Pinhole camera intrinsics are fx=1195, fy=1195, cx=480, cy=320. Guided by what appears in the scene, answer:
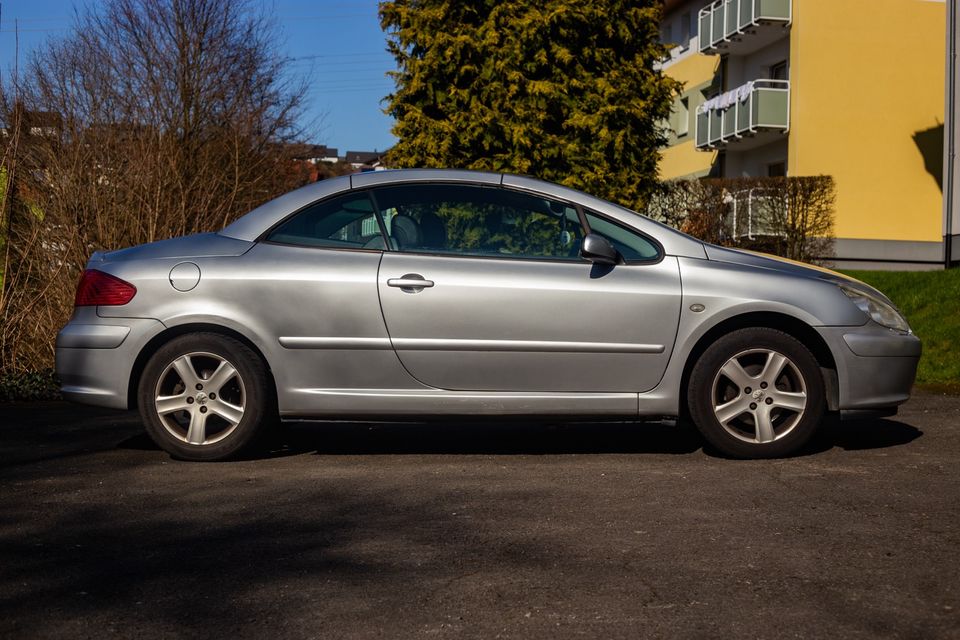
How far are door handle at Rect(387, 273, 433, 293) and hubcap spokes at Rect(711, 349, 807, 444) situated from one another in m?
1.61

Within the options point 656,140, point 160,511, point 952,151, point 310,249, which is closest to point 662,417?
point 310,249

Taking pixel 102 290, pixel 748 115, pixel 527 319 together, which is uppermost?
pixel 748 115

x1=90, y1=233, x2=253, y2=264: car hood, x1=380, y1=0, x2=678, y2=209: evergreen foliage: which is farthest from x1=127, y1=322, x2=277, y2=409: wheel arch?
x1=380, y1=0, x2=678, y2=209: evergreen foliage

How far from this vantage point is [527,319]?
6207 mm

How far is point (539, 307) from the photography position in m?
6.21

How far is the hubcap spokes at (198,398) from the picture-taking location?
6.30 m

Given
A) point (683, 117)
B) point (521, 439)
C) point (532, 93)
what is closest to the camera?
point (521, 439)

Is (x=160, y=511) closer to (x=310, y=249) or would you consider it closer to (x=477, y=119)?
(x=310, y=249)

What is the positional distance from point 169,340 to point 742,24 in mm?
26210

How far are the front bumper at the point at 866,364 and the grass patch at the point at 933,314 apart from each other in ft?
13.8

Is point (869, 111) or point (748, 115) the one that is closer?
point (869, 111)

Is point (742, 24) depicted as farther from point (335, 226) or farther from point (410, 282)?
point (410, 282)

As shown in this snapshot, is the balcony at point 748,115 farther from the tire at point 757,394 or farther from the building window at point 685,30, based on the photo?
the tire at point 757,394

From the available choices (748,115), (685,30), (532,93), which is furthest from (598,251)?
(685,30)
